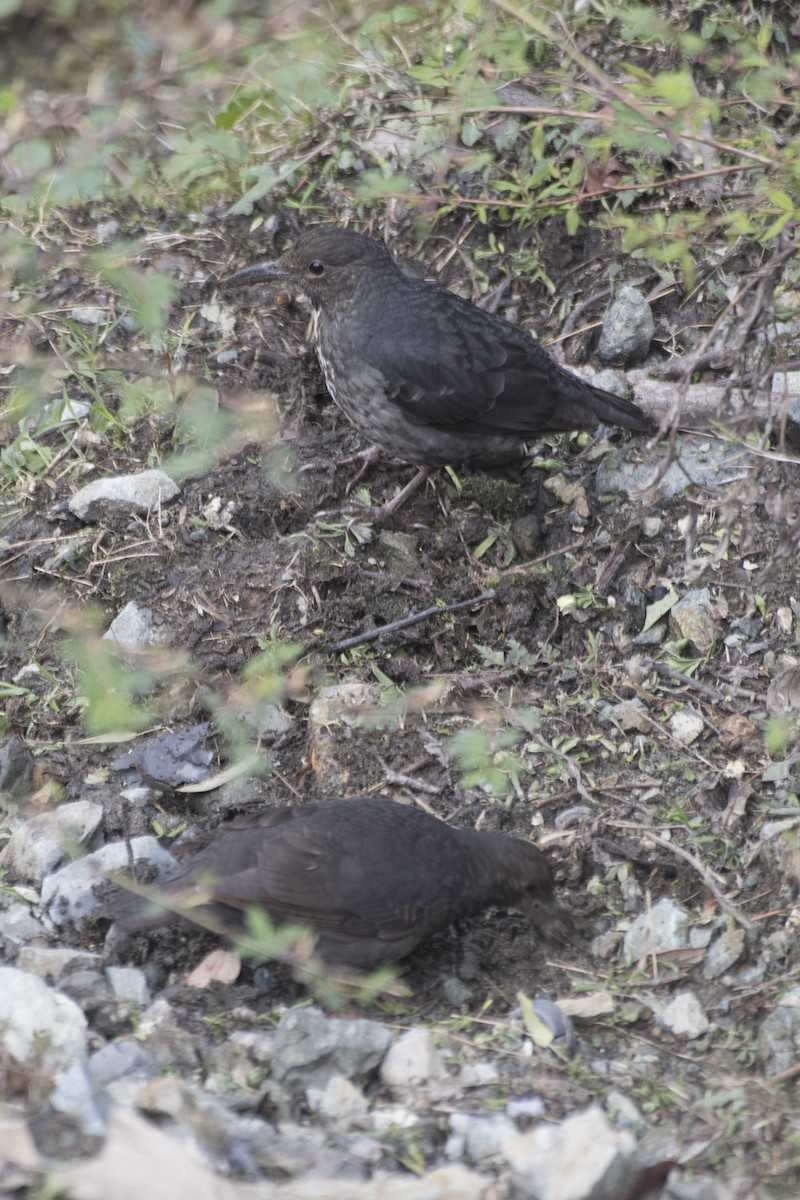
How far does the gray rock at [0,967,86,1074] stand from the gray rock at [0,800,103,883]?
716 mm

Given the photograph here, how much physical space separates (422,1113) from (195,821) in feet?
5.39

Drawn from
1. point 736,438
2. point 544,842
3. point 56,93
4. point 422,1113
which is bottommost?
point 544,842

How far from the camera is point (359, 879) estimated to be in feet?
12.8

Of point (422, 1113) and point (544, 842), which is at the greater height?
point (422, 1113)

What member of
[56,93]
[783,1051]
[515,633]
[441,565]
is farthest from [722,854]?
[56,93]

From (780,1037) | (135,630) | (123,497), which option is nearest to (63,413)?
(123,497)

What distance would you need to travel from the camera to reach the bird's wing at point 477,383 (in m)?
5.46

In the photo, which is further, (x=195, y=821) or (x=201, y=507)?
(x=201, y=507)

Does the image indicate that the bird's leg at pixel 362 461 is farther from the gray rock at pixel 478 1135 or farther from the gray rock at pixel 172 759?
the gray rock at pixel 478 1135

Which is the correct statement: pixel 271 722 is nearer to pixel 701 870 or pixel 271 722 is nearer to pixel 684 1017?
pixel 701 870

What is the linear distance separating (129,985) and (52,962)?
23cm

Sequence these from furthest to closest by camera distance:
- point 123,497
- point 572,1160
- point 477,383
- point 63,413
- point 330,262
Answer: point 63,413 → point 330,262 → point 123,497 → point 477,383 → point 572,1160

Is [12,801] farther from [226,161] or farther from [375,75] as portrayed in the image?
[375,75]

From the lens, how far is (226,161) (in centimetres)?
672
